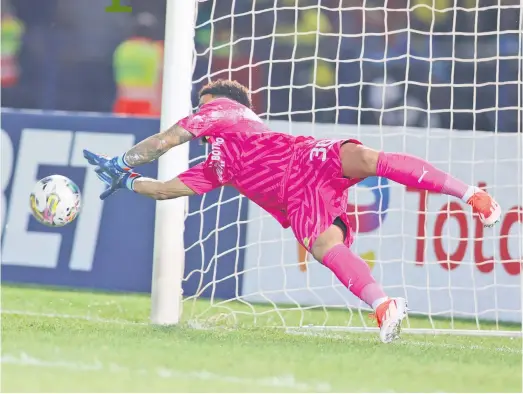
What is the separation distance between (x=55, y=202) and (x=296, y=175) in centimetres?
130

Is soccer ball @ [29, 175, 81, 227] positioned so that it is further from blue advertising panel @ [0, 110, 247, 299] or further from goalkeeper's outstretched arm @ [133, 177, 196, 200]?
blue advertising panel @ [0, 110, 247, 299]

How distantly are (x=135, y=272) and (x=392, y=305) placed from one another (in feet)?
11.6

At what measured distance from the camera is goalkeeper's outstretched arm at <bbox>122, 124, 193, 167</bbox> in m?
5.90

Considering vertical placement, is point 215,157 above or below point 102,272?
above

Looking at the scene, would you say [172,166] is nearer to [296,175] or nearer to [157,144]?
[157,144]

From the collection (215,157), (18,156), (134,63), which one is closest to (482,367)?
(215,157)

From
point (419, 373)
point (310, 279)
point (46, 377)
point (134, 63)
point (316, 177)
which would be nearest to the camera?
point (46, 377)

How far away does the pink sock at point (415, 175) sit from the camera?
543cm

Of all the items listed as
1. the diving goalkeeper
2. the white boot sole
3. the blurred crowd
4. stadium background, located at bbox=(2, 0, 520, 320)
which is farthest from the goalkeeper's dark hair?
the blurred crowd

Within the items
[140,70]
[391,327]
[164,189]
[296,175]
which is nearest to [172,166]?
[164,189]

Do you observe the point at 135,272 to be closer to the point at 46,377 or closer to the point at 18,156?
the point at 18,156

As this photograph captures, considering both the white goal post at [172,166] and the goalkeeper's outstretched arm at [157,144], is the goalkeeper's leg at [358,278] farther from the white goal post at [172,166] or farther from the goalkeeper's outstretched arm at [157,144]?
the white goal post at [172,166]

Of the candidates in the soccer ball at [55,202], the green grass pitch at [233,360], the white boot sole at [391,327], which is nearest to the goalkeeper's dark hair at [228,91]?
the soccer ball at [55,202]

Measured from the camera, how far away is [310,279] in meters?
8.02
